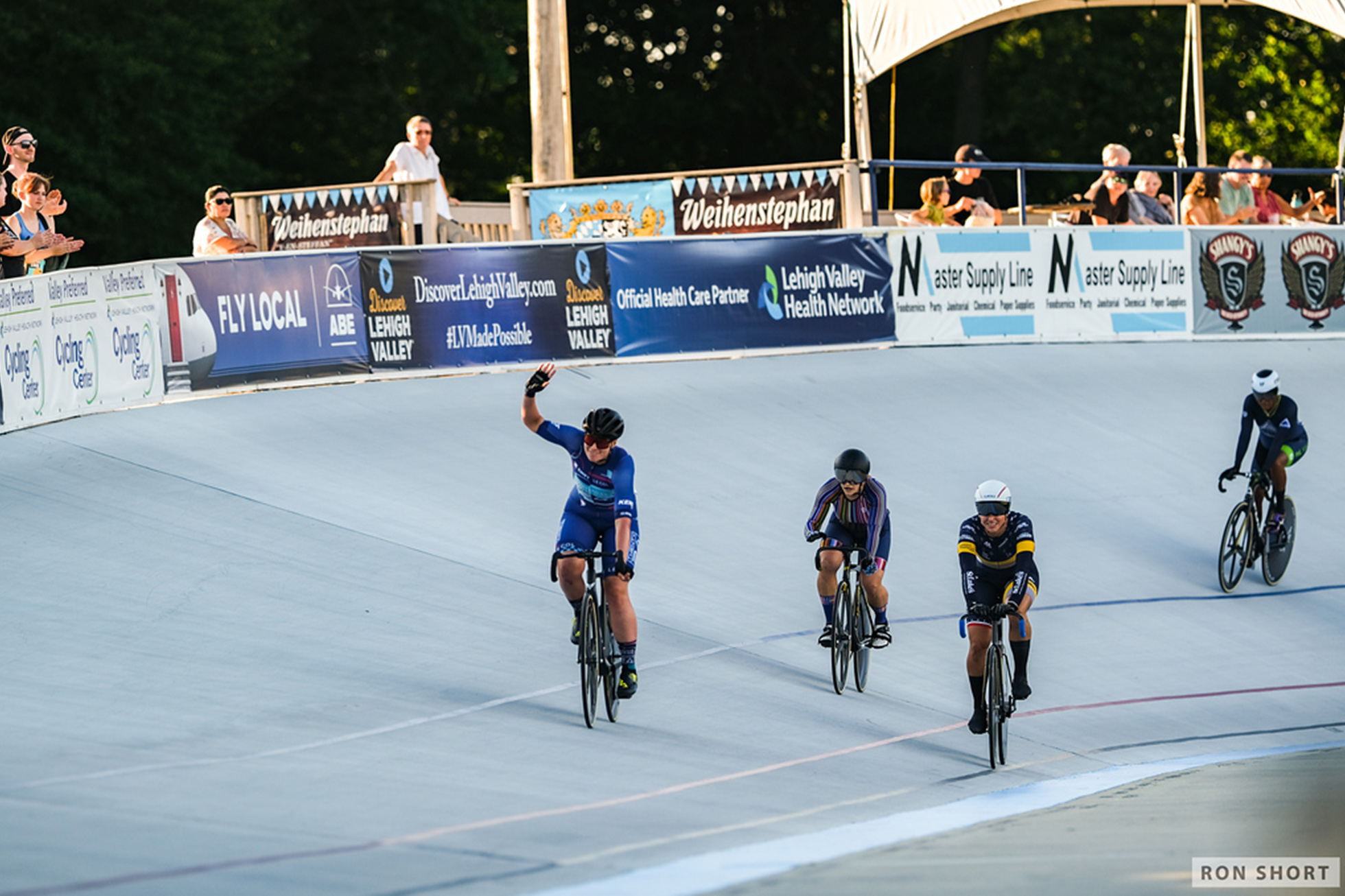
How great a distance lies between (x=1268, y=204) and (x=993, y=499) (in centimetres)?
1311

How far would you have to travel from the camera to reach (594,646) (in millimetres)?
9367

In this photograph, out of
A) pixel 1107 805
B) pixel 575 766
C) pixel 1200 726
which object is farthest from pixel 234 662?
pixel 1200 726

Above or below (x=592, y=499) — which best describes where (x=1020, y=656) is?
below

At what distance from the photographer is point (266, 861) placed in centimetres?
666

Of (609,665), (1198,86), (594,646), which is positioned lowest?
(609,665)

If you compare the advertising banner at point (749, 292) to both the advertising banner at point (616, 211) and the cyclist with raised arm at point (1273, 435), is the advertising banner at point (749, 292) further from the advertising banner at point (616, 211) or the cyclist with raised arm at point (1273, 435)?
the cyclist with raised arm at point (1273, 435)

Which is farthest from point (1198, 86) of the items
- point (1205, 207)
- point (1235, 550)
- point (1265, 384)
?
point (1235, 550)

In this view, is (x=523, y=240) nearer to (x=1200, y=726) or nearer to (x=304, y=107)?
(x=1200, y=726)

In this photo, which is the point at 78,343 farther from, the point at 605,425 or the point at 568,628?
the point at 605,425

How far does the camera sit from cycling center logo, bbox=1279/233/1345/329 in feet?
65.5

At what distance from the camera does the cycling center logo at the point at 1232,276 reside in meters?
19.6

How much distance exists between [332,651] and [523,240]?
24.9ft

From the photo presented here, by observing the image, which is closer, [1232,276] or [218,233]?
[218,233]

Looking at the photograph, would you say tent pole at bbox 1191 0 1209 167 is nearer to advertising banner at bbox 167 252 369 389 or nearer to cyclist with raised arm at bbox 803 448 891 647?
advertising banner at bbox 167 252 369 389
